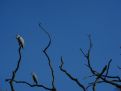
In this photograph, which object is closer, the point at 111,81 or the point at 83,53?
the point at 111,81

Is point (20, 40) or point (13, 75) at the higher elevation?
point (20, 40)

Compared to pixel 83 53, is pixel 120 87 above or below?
below

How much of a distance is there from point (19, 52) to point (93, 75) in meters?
1.91

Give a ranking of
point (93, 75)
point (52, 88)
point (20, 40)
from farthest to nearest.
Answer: point (20, 40)
point (93, 75)
point (52, 88)

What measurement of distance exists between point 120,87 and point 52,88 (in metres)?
1.54

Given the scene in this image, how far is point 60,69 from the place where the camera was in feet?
27.0

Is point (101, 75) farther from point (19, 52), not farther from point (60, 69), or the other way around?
point (19, 52)

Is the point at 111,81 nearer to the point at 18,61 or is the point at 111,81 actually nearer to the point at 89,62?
the point at 89,62

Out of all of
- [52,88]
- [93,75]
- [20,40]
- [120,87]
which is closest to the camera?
[120,87]

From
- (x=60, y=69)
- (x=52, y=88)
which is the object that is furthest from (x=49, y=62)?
(x=52, y=88)

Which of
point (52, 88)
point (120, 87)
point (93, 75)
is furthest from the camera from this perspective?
point (93, 75)

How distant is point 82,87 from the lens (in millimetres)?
7699

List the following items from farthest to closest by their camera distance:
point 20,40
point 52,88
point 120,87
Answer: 1. point 20,40
2. point 52,88
3. point 120,87

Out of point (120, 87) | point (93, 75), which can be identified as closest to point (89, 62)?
point (93, 75)
